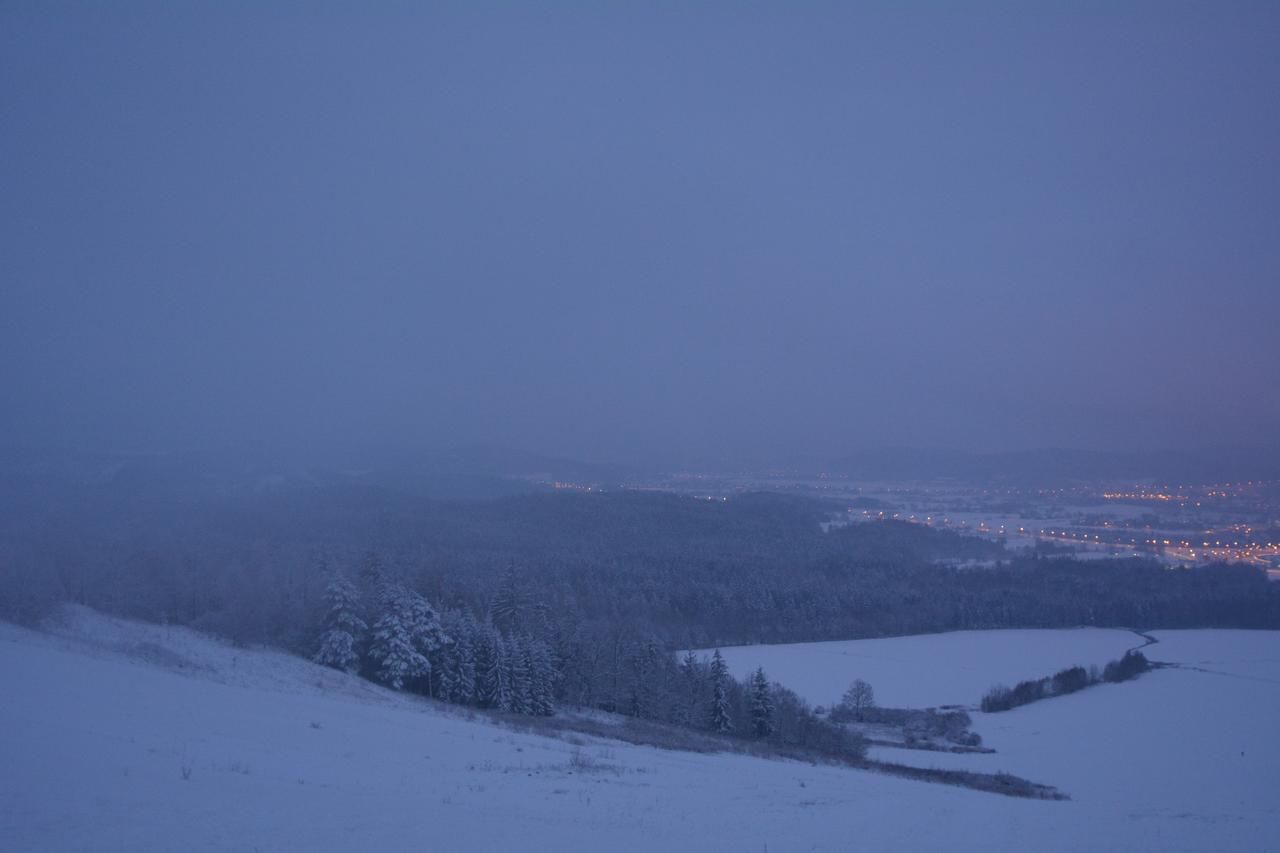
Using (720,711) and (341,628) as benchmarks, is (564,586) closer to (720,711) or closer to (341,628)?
(720,711)

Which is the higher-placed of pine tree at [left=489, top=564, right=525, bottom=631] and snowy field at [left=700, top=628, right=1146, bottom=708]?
pine tree at [left=489, top=564, right=525, bottom=631]

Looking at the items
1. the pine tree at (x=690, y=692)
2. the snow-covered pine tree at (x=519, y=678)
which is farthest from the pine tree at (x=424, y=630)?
the pine tree at (x=690, y=692)

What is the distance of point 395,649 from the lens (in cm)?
2814

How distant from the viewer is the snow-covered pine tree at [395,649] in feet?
91.5

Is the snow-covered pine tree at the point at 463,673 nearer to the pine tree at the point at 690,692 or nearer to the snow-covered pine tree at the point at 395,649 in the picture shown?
the snow-covered pine tree at the point at 395,649

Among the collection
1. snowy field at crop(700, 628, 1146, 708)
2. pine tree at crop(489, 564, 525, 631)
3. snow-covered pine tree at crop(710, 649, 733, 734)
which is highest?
pine tree at crop(489, 564, 525, 631)

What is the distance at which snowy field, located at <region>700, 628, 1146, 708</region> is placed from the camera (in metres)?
40.5

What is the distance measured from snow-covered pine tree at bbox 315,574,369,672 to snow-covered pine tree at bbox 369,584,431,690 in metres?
0.62

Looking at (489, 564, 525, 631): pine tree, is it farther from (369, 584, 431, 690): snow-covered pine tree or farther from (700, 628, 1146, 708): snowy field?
(700, 628, 1146, 708): snowy field

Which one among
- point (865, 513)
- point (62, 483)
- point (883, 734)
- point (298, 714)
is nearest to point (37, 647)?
point (298, 714)

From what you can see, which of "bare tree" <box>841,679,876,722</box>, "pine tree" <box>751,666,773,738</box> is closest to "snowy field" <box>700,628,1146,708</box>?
"bare tree" <box>841,679,876,722</box>

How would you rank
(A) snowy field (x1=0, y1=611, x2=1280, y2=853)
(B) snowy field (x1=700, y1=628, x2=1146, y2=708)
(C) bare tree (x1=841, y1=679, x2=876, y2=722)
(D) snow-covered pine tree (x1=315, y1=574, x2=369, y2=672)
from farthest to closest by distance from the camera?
(B) snowy field (x1=700, y1=628, x2=1146, y2=708)
(C) bare tree (x1=841, y1=679, x2=876, y2=722)
(D) snow-covered pine tree (x1=315, y1=574, x2=369, y2=672)
(A) snowy field (x1=0, y1=611, x2=1280, y2=853)

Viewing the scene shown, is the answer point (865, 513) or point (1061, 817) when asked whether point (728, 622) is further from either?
point (865, 513)

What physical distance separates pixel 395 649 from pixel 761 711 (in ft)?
43.8
